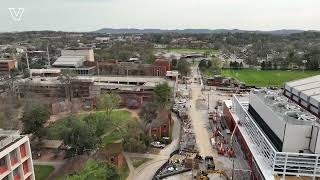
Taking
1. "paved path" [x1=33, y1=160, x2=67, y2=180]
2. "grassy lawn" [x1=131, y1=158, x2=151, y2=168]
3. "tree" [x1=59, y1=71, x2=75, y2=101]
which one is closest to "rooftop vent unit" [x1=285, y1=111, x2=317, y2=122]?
"grassy lawn" [x1=131, y1=158, x2=151, y2=168]

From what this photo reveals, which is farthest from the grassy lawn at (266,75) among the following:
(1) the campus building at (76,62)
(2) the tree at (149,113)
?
(2) the tree at (149,113)

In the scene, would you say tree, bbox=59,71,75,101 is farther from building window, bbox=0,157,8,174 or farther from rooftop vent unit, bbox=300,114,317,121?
rooftop vent unit, bbox=300,114,317,121

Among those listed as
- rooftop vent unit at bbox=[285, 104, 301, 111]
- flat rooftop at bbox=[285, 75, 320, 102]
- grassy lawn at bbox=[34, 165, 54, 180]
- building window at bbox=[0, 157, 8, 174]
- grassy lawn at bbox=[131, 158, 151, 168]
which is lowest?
grassy lawn at bbox=[34, 165, 54, 180]

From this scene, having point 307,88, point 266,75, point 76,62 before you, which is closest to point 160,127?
point 307,88

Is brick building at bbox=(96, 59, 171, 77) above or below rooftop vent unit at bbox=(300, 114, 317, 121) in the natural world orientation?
below

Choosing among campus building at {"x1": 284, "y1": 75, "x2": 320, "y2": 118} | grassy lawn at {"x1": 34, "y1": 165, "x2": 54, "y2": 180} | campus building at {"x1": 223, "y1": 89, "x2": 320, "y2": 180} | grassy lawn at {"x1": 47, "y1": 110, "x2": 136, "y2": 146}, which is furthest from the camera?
grassy lawn at {"x1": 47, "y1": 110, "x2": 136, "y2": 146}

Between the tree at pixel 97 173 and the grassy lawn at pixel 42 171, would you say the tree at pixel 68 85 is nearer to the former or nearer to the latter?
the grassy lawn at pixel 42 171

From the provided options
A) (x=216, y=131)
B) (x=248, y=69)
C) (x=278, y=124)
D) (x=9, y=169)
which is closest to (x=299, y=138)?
(x=278, y=124)
